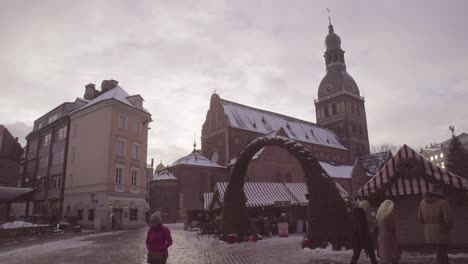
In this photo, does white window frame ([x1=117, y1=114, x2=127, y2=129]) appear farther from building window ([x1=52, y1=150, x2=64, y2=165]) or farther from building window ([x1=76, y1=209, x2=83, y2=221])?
building window ([x1=52, y1=150, x2=64, y2=165])

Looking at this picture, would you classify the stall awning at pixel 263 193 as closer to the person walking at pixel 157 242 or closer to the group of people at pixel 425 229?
the group of people at pixel 425 229

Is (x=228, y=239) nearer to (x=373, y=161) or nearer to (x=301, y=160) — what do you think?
(x=301, y=160)

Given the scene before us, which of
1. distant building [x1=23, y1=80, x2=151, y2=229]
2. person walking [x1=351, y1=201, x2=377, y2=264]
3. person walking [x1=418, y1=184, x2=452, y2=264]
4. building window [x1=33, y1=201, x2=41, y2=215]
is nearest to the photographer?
person walking [x1=418, y1=184, x2=452, y2=264]

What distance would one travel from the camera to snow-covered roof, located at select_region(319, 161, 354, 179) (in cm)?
5797

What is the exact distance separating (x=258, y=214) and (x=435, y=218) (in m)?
21.0

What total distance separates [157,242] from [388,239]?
5.40m

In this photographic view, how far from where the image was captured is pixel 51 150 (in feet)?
151

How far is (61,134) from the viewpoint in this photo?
44.8m

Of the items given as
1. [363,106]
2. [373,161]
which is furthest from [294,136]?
[363,106]

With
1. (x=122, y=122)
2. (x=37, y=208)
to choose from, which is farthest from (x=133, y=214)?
(x=37, y=208)

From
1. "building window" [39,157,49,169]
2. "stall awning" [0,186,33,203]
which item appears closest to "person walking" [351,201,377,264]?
"stall awning" [0,186,33,203]

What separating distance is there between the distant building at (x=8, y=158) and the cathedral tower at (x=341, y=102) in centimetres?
5765

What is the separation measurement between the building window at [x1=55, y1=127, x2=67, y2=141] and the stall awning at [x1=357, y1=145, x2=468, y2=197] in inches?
1564

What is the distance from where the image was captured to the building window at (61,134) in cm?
4391
